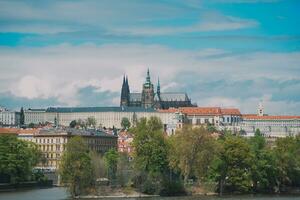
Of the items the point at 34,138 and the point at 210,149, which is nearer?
the point at 210,149

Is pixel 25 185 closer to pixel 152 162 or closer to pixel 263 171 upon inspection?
pixel 152 162

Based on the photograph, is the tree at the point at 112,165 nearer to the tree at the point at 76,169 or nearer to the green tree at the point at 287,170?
the tree at the point at 76,169

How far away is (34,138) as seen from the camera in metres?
132

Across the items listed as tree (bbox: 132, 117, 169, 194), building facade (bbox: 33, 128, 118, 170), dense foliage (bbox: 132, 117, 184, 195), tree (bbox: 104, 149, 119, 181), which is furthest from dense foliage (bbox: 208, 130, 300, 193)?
building facade (bbox: 33, 128, 118, 170)

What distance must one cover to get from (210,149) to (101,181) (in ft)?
35.2

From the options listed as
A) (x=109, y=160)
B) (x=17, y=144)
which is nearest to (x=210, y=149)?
(x=109, y=160)

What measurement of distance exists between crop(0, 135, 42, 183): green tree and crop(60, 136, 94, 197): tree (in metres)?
15.5

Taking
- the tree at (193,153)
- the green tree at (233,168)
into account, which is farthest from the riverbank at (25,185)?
the green tree at (233,168)

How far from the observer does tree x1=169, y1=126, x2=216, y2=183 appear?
76.4 m

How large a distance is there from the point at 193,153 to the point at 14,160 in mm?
20136

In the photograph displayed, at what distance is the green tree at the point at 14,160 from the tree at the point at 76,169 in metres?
15.5

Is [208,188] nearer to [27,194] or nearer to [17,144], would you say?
[27,194]

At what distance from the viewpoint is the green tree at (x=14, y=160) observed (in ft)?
280

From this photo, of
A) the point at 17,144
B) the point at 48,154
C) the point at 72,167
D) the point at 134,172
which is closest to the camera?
the point at 72,167
